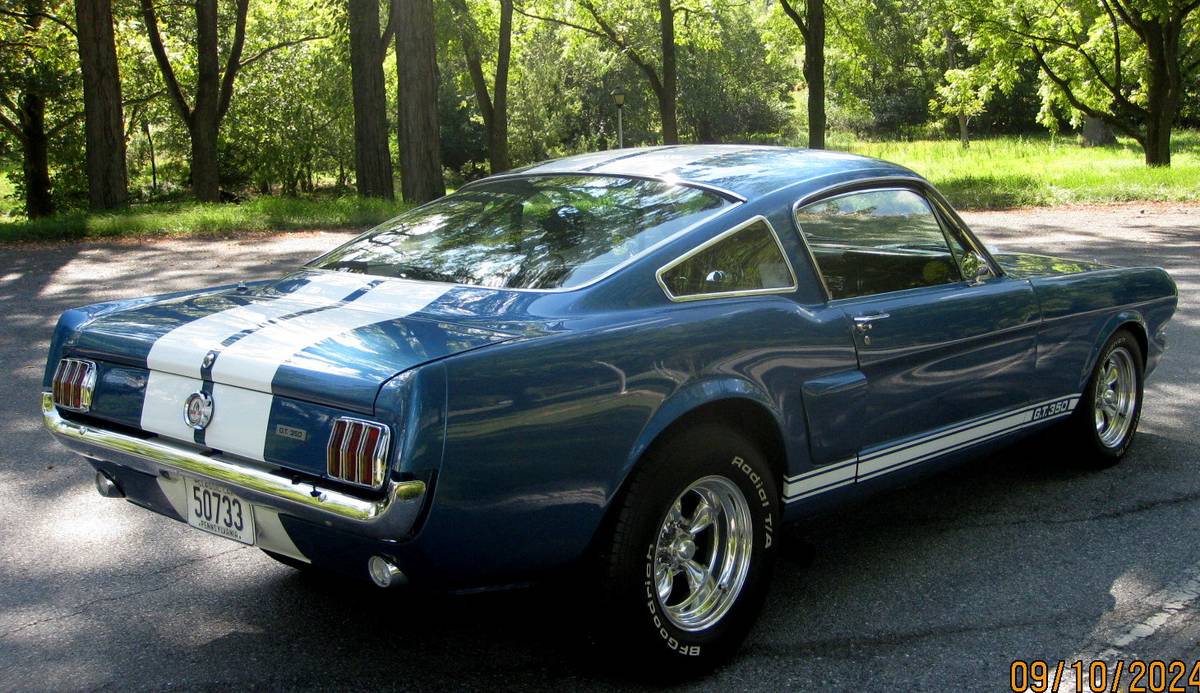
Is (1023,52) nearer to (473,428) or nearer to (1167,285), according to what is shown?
(1167,285)

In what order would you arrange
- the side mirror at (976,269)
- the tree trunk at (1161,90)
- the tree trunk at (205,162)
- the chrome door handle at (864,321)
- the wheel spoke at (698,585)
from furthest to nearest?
the tree trunk at (1161,90) → the tree trunk at (205,162) → the side mirror at (976,269) → the chrome door handle at (864,321) → the wheel spoke at (698,585)

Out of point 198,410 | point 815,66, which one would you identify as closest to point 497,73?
point 815,66

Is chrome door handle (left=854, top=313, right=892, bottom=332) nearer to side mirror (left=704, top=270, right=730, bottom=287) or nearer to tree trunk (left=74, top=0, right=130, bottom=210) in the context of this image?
side mirror (left=704, top=270, right=730, bottom=287)

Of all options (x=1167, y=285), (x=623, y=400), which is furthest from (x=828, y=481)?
(x=1167, y=285)

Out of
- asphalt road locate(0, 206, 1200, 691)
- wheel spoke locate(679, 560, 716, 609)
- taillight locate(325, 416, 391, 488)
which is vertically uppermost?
taillight locate(325, 416, 391, 488)

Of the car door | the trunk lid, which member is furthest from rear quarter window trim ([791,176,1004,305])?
the trunk lid

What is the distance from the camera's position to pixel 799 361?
344 centimetres

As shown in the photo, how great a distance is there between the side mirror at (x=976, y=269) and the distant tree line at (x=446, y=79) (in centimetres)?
1299

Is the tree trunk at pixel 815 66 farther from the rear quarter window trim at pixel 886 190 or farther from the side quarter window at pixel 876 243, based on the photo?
the side quarter window at pixel 876 243

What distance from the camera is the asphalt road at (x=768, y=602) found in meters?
3.21

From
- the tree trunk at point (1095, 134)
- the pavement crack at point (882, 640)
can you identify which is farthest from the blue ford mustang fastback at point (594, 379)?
the tree trunk at point (1095, 134)

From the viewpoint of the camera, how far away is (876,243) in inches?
161

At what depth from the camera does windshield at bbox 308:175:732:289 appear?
133 inches
